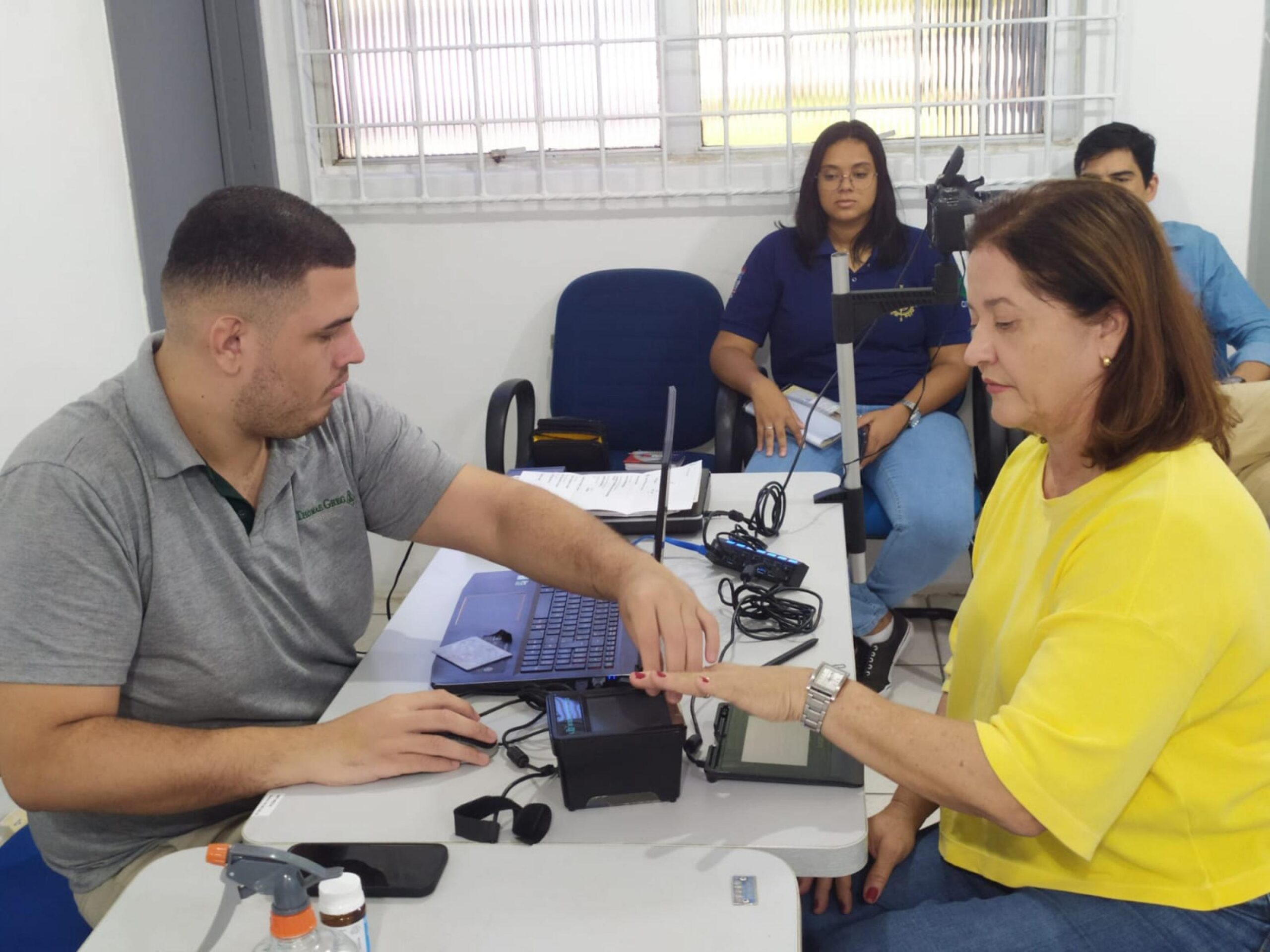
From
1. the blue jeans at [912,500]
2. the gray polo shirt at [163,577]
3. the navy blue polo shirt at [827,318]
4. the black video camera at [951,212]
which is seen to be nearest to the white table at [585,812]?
the gray polo shirt at [163,577]

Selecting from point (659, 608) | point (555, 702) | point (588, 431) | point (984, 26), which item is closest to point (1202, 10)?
point (984, 26)

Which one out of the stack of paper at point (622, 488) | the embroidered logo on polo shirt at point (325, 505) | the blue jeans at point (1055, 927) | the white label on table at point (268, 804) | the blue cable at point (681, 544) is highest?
the embroidered logo on polo shirt at point (325, 505)

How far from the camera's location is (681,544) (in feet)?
6.10

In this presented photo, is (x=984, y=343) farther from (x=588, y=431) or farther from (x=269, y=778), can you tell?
(x=588, y=431)

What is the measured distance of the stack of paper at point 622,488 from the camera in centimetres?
190

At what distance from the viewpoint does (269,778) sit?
121 cm

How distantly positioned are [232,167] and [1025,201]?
2.70m

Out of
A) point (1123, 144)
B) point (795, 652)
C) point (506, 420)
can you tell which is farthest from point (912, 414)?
point (795, 652)

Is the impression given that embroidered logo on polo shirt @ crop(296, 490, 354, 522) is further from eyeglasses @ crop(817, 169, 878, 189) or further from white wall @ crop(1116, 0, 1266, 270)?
white wall @ crop(1116, 0, 1266, 270)

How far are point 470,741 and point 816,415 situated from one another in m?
1.80

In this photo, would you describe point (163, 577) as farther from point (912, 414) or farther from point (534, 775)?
point (912, 414)

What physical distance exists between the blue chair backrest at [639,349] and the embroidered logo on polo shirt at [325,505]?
165 cm

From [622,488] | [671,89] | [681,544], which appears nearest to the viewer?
[681,544]

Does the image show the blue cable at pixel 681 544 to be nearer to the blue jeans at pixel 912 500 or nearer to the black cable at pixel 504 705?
the black cable at pixel 504 705
